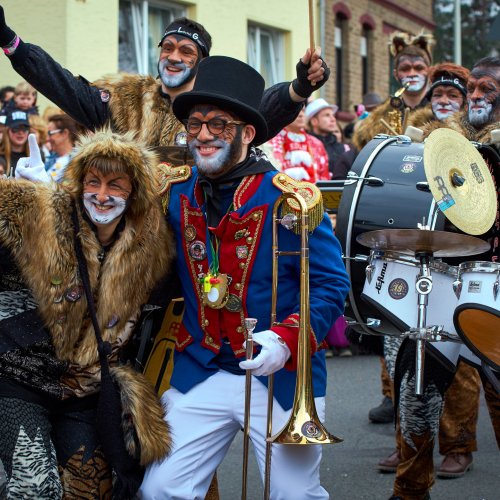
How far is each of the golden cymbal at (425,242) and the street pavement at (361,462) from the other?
1.71 metres

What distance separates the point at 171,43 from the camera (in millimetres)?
5773

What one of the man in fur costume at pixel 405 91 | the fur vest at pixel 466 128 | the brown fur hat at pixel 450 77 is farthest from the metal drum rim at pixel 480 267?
the brown fur hat at pixel 450 77

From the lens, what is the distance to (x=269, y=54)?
16984mm

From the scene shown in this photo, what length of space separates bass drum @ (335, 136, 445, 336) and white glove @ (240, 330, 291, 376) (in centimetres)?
95

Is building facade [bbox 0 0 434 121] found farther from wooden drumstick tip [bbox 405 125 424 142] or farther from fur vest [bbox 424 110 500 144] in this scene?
wooden drumstick tip [bbox 405 125 424 142]

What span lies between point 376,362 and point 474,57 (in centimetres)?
2447

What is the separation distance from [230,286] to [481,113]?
206 cm

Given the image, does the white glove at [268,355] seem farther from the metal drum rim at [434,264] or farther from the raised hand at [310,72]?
the raised hand at [310,72]

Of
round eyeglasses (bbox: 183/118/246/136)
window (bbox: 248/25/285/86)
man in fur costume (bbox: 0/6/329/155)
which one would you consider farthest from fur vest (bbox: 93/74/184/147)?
window (bbox: 248/25/285/86)

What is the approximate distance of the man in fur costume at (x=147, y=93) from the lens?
540cm

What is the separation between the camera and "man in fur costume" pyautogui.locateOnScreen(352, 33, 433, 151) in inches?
305

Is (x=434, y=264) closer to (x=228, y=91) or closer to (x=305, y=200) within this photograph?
(x=305, y=200)

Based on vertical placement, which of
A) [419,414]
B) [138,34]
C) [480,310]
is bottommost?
[419,414]

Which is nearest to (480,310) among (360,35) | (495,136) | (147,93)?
(495,136)
